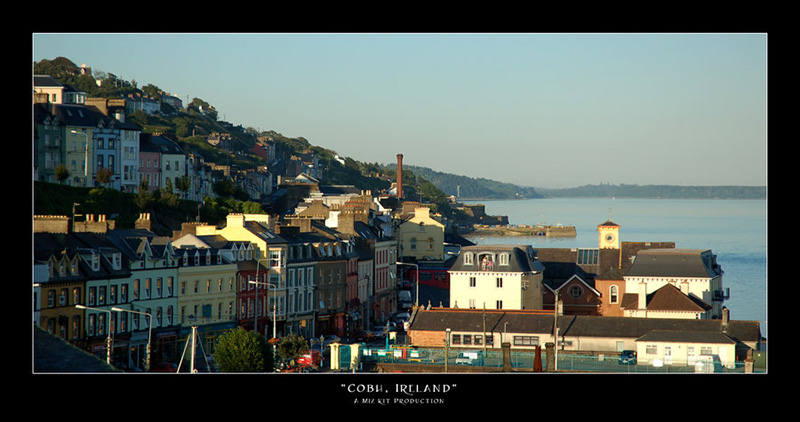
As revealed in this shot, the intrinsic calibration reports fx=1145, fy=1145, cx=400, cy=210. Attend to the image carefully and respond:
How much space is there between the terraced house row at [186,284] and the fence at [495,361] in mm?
5711

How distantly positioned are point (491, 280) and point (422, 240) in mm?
24888

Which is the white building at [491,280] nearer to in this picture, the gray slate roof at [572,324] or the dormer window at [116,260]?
the gray slate roof at [572,324]

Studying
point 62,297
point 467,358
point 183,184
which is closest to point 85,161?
point 183,184

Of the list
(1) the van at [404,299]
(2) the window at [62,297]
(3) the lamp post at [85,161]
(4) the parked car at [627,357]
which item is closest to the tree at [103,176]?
(3) the lamp post at [85,161]

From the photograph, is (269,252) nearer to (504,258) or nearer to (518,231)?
(504,258)

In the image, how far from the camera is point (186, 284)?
1607 inches

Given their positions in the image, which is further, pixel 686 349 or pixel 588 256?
pixel 588 256

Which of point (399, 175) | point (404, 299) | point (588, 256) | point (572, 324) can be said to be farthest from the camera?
point (399, 175)

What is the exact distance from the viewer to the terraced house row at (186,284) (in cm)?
3491

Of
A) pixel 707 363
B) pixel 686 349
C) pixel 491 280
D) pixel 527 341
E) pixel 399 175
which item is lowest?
pixel 707 363

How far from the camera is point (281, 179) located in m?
123

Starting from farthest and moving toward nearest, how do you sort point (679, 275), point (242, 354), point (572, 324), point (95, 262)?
point (679, 275)
point (572, 324)
point (95, 262)
point (242, 354)

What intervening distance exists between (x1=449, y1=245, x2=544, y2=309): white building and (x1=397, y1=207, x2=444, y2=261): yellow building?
76.9 feet

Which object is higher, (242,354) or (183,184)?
(183,184)
